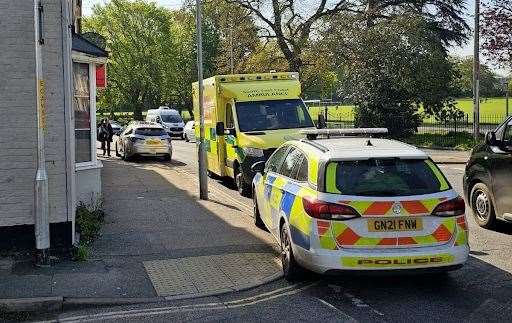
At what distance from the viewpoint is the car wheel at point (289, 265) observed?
6910 millimetres

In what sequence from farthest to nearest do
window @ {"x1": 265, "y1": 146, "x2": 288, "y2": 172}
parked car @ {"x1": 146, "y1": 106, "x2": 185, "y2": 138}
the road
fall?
parked car @ {"x1": 146, "y1": 106, "x2": 185, "y2": 138}
window @ {"x1": 265, "y1": 146, "x2": 288, "y2": 172}
the road

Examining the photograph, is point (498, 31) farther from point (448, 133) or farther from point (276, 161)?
point (276, 161)

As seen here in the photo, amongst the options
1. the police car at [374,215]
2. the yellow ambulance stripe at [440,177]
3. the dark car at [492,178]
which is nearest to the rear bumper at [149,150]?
the dark car at [492,178]

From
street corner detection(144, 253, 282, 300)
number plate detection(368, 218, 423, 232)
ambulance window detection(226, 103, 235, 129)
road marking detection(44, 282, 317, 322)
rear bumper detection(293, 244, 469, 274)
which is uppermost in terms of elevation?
ambulance window detection(226, 103, 235, 129)

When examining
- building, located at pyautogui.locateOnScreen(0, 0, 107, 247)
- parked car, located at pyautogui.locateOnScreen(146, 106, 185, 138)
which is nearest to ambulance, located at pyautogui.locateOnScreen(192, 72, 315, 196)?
building, located at pyautogui.locateOnScreen(0, 0, 107, 247)

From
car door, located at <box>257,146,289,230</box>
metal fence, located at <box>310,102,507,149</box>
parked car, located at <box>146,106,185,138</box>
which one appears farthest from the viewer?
parked car, located at <box>146,106,185,138</box>

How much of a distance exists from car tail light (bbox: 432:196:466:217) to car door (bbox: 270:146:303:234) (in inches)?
61.7

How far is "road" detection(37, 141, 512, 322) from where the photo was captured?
5.86 meters

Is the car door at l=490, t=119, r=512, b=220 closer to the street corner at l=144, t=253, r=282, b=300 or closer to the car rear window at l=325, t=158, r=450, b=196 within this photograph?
the car rear window at l=325, t=158, r=450, b=196

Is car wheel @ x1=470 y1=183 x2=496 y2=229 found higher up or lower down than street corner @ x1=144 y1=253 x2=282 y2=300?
higher up

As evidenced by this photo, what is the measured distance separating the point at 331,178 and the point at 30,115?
13.1 ft

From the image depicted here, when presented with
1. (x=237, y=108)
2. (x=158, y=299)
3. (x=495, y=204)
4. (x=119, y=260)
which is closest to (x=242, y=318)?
(x=158, y=299)

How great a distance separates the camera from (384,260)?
6.07 metres

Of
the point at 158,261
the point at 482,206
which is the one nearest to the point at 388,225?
the point at 158,261
